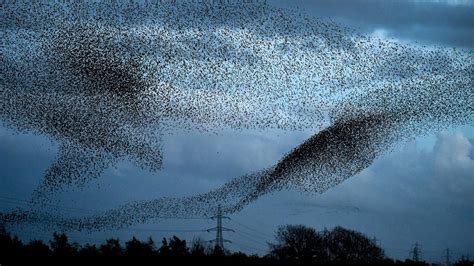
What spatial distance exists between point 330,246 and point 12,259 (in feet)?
306

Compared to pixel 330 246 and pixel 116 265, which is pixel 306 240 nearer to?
pixel 330 246

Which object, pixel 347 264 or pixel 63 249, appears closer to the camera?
pixel 63 249

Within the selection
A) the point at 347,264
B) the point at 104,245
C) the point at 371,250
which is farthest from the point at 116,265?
the point at 371,250

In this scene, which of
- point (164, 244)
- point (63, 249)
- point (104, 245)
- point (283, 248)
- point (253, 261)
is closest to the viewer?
point (63, 249)

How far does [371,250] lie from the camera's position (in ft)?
379

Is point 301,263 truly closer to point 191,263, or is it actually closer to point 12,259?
point 191,263

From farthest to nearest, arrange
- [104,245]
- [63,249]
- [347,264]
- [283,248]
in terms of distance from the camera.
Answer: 1. [283,248]
2. [347,264]
3. [104,245]
4. [63,249]

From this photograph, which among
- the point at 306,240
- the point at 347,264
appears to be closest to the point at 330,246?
the point at 306,240

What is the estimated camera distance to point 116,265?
27094mm

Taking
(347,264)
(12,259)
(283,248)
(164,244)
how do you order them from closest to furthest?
(12,259)
(164,244)
(347,264)
(283,248)

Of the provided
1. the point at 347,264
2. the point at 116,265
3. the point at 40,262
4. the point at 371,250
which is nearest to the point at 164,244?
the point at 116,265

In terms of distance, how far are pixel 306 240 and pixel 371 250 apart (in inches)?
521

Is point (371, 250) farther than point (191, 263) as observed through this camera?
Yes

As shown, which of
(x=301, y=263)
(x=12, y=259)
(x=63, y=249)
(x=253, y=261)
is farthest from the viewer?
(x=301, y=263)
